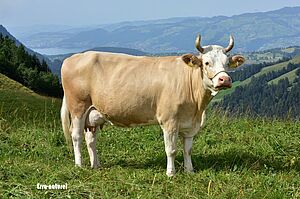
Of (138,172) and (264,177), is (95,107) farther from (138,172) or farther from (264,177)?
(264,177)

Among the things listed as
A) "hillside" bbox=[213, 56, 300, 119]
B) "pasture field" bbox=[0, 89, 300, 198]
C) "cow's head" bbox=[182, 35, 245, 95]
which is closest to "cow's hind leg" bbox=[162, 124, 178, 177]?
"pasture field" bbox=[0, 89, 300, 198]

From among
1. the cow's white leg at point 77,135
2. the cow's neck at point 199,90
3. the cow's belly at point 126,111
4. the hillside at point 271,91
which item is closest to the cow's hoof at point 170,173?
the cow's belly at point 126,111

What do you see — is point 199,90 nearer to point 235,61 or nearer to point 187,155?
point 235,61

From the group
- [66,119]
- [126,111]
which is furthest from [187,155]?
[66,119]

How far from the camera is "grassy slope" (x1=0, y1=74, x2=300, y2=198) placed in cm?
601

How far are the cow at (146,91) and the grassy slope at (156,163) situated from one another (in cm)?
68

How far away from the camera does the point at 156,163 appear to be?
829cm

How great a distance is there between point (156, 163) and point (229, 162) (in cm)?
137

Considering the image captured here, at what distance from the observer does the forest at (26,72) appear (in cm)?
7688

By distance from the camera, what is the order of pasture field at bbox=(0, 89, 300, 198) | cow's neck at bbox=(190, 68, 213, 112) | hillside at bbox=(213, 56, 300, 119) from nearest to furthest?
pasture field at bbox=(0, 89, 300, 198) → cow's neck at bbox=(190, 68, 213, 112) → hillside at bbox=(213, 56, 300, 119)

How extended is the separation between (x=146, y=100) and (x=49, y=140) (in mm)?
3067

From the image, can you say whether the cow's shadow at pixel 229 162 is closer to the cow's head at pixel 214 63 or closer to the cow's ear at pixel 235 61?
the cow's head at pixel 214 63

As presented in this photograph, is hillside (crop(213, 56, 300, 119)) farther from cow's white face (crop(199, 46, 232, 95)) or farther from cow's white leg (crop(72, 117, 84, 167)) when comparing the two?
cow's white face (crop(199, 46, 232, 95))

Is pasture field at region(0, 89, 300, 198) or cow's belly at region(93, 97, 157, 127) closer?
pasture field at region(0, 89, 300, 198)
